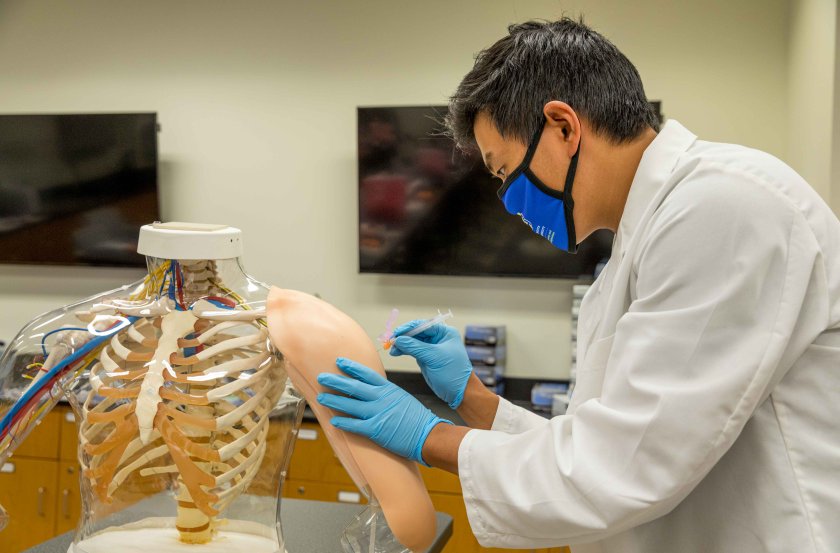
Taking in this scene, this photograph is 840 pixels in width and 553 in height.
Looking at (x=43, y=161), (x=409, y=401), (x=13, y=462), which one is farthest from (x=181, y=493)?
(x=43, y=161)

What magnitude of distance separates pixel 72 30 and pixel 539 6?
214 centimetres

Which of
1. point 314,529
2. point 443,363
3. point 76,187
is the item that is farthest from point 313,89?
point 314,529

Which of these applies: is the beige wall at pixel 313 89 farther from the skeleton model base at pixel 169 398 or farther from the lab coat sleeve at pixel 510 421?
the skeleton model base at pixel 169 398

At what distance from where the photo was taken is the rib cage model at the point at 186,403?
1106mm

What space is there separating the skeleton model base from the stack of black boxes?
2.00m

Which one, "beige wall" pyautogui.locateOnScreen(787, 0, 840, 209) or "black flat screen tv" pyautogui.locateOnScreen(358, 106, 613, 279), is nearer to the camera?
"beige wall" pyautogui.locateOnScreen(787, 0, 840, 209)

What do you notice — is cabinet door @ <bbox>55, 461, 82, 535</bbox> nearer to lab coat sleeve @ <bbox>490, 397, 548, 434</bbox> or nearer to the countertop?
the countertop

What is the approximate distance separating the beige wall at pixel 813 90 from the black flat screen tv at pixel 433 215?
0.79m

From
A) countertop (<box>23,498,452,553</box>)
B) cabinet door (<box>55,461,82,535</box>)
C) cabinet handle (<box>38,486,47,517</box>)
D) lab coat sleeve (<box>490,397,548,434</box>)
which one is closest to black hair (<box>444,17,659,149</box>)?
lab coat sleeve (<box>490,397,548,434</box>)

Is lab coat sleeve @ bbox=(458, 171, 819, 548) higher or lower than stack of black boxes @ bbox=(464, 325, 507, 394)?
higher

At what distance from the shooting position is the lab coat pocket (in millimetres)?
1210

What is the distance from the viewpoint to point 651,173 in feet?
3.94

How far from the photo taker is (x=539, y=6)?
10.6ft

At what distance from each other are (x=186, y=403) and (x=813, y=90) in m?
2.36
